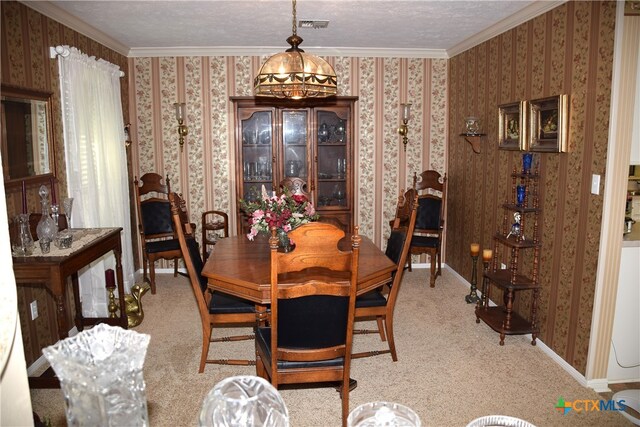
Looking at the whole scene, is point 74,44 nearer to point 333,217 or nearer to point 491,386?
point 333,217

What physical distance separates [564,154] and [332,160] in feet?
9.24

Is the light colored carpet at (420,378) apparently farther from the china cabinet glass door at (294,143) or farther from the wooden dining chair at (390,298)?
the china cabinet glass door at (294,143)

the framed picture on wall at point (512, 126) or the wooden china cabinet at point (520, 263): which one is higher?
the framed picture on wall at point (512, 126)

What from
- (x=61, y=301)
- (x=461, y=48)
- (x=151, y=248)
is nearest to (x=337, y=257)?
(x=61, y=301)

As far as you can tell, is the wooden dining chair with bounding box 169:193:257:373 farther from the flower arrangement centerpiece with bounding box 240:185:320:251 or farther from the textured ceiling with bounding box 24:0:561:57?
the textured ceiling with bounding box 24:0:561:57

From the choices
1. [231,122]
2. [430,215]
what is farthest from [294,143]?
[430,215]

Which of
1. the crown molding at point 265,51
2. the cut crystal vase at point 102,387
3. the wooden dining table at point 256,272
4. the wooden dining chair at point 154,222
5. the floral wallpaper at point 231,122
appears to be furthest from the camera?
the floral wallpaper at point 231,122

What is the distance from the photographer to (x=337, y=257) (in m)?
2.31

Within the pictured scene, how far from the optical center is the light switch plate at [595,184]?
291cm

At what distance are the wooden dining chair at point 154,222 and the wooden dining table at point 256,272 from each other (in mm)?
1587

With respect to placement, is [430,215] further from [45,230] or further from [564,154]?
[45,230]

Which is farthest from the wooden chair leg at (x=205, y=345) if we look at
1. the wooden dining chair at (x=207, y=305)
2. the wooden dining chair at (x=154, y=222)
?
the wooden dining chair at (x=154, y=222)

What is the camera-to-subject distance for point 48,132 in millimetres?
3564

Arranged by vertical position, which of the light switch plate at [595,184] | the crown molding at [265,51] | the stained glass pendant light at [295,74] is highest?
the crown molding at [265,51]
